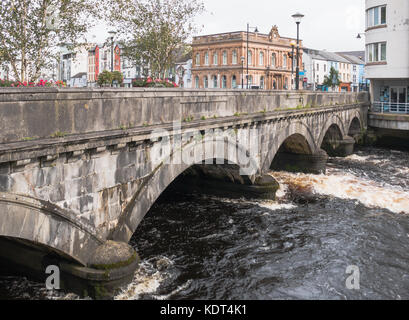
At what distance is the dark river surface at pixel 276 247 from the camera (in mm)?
10992

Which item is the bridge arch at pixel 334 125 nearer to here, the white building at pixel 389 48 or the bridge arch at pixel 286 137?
the bridge arch at pixel 286 137

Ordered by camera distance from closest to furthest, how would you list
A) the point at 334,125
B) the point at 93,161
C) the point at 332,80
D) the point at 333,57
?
the point at 93,161
the point at 334,125
the point at 332,80
the point at 333,57

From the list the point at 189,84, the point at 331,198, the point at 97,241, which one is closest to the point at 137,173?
the point at 97,241

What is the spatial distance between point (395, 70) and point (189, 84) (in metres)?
47.3

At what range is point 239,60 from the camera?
6769cm

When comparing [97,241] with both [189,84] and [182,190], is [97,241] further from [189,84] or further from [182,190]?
[189,84]

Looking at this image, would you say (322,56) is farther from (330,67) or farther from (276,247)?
(276,247)

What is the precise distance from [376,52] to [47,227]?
114ft

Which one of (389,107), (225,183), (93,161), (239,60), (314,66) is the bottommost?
(225,183)

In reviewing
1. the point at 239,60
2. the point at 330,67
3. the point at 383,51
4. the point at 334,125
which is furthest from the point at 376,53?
the point at 330,67

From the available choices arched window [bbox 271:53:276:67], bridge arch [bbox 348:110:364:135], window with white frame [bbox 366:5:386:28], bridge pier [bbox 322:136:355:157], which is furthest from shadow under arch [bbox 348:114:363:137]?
arched window [bbox 271:53:276:67]

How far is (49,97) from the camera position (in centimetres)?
848

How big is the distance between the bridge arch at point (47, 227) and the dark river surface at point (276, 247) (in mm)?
1277

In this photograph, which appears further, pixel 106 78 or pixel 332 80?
pixel 332 80
